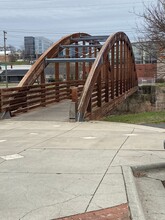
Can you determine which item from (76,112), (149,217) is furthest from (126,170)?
(76,112)

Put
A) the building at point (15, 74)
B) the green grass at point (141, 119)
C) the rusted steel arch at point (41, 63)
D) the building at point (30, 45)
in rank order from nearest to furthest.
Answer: the green grass at point (141, 119) → the rusted steel arch at point (41, 63) → the building at point (15, 74) → the building at point (30, 45)

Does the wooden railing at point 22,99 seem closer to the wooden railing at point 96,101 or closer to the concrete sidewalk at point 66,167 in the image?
the wooden railing at point 96,101

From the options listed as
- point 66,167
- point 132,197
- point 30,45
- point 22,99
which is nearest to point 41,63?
point 22,99

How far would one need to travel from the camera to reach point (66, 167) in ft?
18.6

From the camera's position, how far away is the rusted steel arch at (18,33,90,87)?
1605 centimetres

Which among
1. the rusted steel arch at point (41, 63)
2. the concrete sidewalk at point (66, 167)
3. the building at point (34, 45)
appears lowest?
the concrete sidewalk at point (66, 167)

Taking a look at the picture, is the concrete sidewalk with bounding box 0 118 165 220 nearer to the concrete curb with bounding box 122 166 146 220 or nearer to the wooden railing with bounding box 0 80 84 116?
the concrete curb with bounding box 122 166 146 220

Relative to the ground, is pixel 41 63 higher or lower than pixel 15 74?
higher

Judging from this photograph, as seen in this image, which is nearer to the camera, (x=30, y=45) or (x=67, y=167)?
(x=67, y=167)

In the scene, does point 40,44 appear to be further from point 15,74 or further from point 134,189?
point 134,189

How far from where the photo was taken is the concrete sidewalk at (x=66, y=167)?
3994 millimetres

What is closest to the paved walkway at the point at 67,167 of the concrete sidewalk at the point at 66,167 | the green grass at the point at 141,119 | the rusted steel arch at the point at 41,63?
the concrete sidewalk at the point at 66,167

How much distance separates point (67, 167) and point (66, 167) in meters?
0.02

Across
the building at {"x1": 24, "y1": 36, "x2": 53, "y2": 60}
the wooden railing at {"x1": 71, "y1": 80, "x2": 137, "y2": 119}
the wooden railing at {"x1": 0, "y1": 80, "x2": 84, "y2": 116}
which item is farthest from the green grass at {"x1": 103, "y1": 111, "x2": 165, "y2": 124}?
the building at {"x1": 24, "y1": 36, "x2": 53, "y2": 60}
